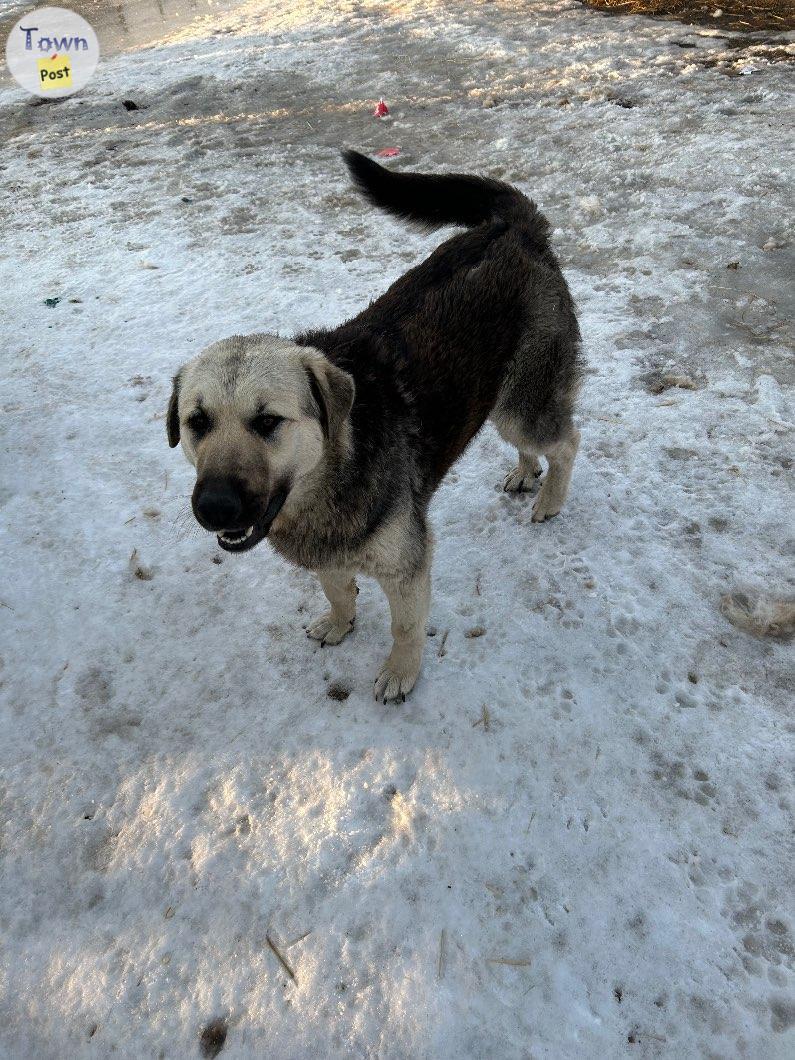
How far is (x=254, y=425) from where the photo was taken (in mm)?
2244

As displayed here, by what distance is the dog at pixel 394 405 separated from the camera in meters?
2.23

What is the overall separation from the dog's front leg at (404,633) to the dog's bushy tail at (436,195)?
6.49ft

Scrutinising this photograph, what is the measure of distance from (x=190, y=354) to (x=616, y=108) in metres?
5.89

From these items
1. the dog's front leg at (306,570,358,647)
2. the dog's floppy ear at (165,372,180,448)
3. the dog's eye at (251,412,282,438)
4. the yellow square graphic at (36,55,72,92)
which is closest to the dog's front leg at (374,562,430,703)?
the dog's front leg at (306,570,358,647)

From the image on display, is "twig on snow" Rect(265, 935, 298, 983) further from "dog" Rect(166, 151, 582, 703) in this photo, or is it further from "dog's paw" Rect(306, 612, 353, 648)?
"dog's paw" Rect(306, 612, 353, 648)

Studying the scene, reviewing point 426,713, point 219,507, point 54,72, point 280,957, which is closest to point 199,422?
point 219,507

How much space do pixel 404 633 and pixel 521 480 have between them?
1459 mm

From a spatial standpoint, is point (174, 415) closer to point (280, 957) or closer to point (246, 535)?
point (246, 535)

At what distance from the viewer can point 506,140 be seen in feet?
23.3

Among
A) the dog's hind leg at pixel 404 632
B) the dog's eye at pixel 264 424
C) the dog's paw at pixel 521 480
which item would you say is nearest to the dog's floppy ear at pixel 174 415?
the dog's eye at pixel 264 424

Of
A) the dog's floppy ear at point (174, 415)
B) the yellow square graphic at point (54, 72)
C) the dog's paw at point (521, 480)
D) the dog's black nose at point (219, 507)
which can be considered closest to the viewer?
the dog's black nose at point (219, 507)

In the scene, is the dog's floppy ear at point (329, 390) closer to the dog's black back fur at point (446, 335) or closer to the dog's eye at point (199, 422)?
the dog's black back fur at point (446, 335)

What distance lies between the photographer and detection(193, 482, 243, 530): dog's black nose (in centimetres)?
204

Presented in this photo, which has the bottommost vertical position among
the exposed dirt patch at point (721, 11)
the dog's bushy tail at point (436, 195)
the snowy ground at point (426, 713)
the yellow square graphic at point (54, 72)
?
the snowy ground at point (426, 713)
